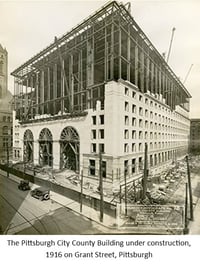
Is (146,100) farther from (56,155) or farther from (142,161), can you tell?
(56,155)

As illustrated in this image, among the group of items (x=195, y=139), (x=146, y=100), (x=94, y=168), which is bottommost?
(x=94, y=168)

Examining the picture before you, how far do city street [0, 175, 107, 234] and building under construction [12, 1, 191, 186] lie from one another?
13.2 ft

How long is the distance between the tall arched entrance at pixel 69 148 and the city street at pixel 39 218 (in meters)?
5.36

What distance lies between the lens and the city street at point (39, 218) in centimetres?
748

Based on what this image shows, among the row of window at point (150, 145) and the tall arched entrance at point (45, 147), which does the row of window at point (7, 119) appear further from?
the row of window at point (150, 145)

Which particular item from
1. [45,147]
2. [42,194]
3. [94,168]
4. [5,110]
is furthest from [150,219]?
[5,110]

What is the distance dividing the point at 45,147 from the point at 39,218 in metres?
11.6

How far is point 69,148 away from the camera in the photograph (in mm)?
17453

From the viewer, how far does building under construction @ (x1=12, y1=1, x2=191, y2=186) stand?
12.7m

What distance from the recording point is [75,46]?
14.4m

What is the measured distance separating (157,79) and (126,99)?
17.6ft

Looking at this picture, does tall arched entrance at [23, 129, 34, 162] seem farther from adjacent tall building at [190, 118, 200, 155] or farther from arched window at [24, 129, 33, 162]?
adjacent tall building at [190, 118, 200, 155]
